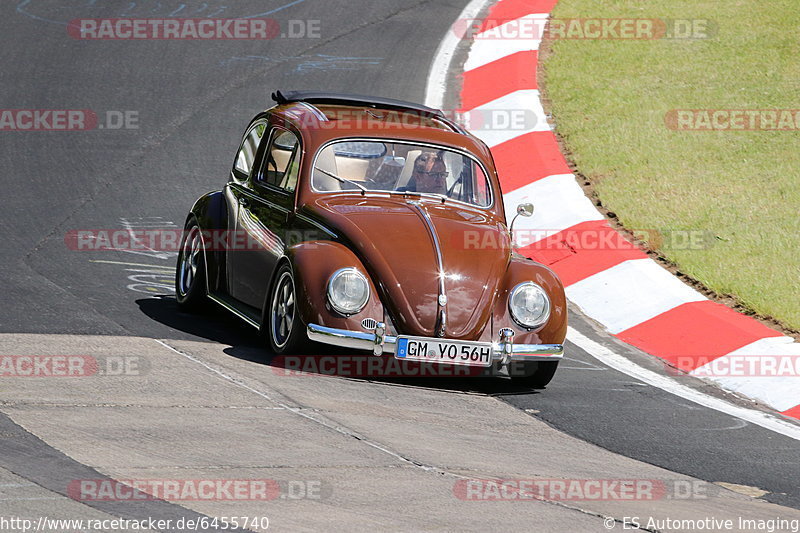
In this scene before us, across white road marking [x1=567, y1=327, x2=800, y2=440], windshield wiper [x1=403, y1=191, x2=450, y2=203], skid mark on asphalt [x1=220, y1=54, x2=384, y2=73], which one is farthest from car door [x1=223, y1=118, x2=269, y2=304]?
skid mark on asphalt [x1=220, y1=54, x2=384, y2=73]

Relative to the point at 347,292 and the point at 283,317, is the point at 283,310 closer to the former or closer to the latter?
the point at 283,317

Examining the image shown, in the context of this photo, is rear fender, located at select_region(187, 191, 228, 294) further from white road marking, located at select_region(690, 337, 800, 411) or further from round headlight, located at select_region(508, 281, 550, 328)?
white road marking, located at select_region(690, 337, 800, 411)

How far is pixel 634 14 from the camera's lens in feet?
50.4

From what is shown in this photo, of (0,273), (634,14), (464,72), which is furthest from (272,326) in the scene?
(634,14)

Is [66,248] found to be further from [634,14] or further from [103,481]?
[634,14]

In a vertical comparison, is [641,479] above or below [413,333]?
below

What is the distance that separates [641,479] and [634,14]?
10.5 meters

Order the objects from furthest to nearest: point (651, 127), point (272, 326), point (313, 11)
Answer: point (313, 11)
point (651, 127)
point (272, 326)

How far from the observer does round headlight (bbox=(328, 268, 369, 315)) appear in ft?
23.7

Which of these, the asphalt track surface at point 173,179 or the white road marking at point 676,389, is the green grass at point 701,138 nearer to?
the white road marking at point 676,389

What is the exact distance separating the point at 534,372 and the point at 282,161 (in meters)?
2.44

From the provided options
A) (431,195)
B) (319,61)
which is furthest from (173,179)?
(431,195)

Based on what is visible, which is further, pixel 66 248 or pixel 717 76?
pixel 717 76

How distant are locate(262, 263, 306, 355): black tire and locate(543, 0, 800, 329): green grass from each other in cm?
375
